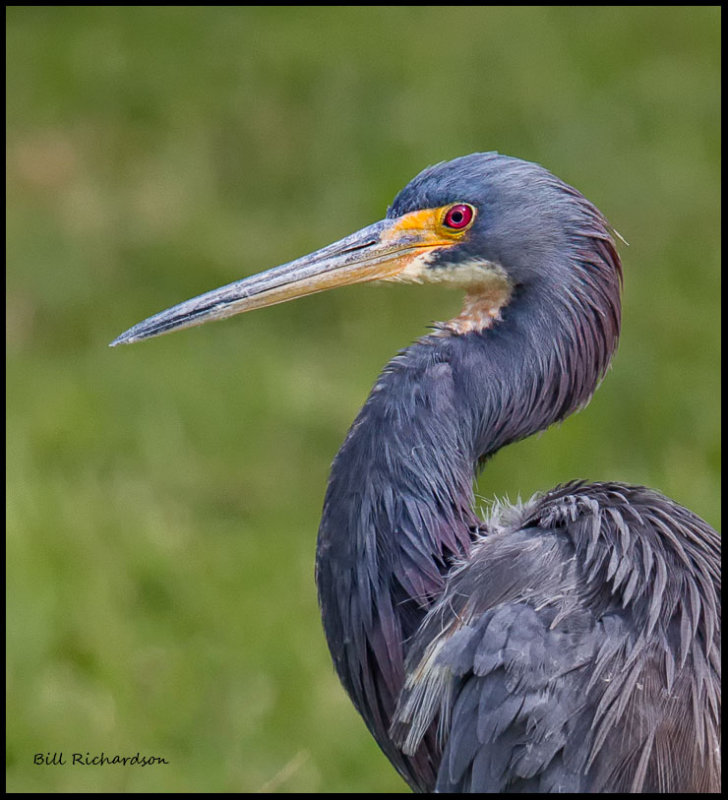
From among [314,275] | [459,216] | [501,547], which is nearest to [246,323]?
[314,275]

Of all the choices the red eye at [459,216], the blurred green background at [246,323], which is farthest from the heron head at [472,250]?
the blurred green background at [246,323]

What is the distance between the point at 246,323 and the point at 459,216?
4.65 m

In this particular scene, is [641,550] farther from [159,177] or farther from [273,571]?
[159,177]

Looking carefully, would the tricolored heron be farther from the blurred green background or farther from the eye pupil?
the blurred green background

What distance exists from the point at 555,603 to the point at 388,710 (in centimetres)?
55

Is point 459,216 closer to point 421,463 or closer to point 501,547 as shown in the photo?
point 421,463

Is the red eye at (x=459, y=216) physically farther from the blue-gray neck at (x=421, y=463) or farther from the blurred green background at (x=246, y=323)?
the blurred green background at (x=246, y=323)

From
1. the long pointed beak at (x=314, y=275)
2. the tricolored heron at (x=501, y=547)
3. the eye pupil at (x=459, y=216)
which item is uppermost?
the eye pupil at (x=459, y=216)

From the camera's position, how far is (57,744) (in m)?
4.70

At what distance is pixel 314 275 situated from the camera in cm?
354

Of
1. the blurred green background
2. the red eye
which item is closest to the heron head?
the red eye

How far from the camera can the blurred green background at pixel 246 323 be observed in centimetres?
502

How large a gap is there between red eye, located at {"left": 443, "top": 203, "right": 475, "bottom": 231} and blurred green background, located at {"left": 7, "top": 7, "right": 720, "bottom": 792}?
2.09 meters

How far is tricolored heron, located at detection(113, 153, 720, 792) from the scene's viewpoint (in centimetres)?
301
